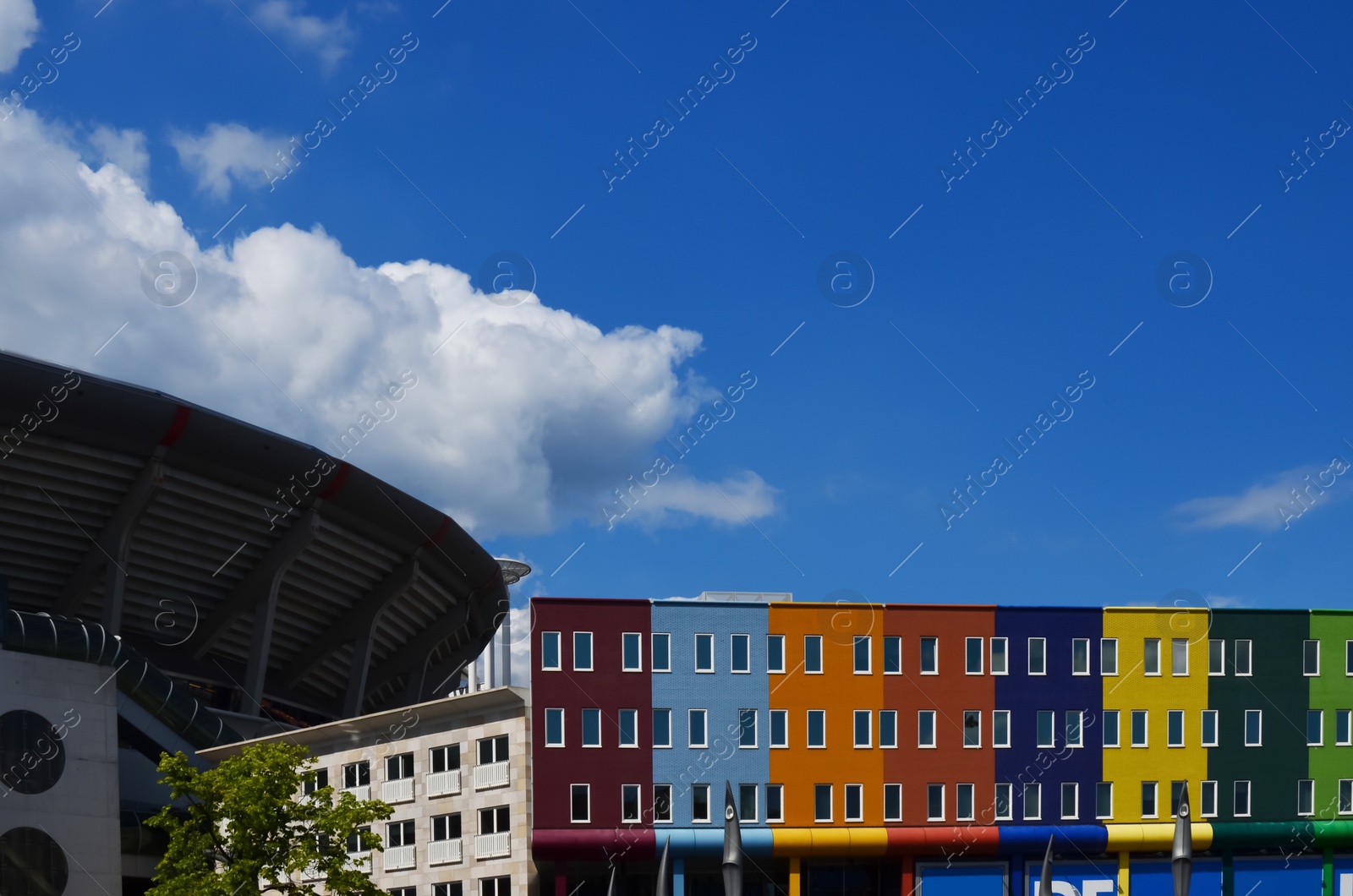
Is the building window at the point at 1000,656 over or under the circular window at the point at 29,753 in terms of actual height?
over

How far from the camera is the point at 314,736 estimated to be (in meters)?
76.7

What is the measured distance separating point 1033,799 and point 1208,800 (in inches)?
345

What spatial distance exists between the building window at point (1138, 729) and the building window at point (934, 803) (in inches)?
396

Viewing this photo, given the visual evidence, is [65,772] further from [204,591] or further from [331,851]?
[204,591]

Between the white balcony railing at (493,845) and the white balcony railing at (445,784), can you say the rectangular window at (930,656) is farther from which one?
the white balcony railing at (445,784)

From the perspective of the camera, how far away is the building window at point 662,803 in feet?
237

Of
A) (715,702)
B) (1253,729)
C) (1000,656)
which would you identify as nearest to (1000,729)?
(1000,656)

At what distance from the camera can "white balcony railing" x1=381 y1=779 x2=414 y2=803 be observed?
7325 centimetres

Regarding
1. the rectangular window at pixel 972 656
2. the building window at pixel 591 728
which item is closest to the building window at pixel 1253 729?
the rectangular window at pixel 972 656

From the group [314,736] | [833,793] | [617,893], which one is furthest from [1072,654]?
[314,736]

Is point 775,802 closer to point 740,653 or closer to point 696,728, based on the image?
point 696,728

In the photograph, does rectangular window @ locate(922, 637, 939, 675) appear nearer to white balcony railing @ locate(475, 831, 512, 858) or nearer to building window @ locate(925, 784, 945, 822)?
building window @ locate(925, 784, 945, 822)

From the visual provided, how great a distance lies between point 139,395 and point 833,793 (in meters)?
35.7

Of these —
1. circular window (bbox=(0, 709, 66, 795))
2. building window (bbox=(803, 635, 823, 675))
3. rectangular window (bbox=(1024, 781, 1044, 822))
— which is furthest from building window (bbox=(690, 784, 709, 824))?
circular window (bbox=(0, 709, 66, 795))
